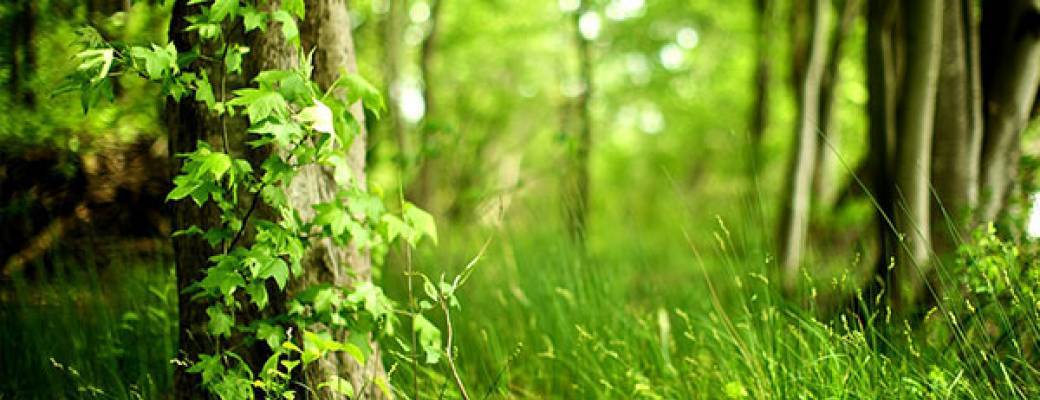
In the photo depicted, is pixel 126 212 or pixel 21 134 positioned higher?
pixel 21 134

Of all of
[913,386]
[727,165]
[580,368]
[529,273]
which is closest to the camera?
[913,386]

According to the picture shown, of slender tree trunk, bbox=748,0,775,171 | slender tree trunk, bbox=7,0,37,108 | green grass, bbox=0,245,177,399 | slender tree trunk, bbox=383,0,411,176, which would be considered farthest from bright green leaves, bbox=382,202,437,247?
slender tree trunk, bbox=748,0,775,171

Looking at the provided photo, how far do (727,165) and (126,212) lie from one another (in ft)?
27.5

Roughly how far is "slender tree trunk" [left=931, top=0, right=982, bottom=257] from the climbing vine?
183 centimetres

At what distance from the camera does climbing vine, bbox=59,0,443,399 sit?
1.65 metres

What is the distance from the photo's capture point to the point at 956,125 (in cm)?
263

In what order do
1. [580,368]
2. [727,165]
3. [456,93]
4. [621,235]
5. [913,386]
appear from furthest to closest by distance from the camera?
[727,165] < [456,93] < [621,235] < [580,368] < [913,386]

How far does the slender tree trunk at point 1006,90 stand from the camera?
2.56m

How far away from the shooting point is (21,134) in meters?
2.54

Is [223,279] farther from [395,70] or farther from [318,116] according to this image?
[395,70]

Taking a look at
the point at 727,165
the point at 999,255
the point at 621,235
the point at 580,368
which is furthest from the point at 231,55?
the point at 727,165

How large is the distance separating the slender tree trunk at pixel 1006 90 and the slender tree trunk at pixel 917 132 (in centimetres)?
21

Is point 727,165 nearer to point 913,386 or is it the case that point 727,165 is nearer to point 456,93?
point 456,93

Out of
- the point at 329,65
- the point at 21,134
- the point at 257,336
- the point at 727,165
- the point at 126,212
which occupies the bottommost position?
the point at 727,165
